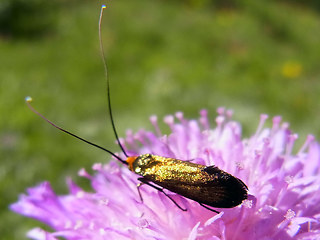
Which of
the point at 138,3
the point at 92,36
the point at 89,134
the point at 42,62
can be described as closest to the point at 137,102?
the point at 89,134

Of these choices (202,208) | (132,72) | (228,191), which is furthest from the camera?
(132,72)

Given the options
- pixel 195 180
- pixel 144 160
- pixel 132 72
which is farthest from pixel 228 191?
pixel 132 72

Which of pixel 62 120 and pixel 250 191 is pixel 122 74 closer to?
pixel 62 120

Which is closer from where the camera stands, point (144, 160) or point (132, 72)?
point (144, 160)

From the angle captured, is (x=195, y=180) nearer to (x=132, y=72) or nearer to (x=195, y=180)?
(x=195, y=180)

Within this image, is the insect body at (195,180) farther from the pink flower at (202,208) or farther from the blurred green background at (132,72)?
the blurred green background at (132,72)

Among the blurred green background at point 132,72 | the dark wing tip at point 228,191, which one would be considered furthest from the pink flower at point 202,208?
the blurred green background at point 132,72
